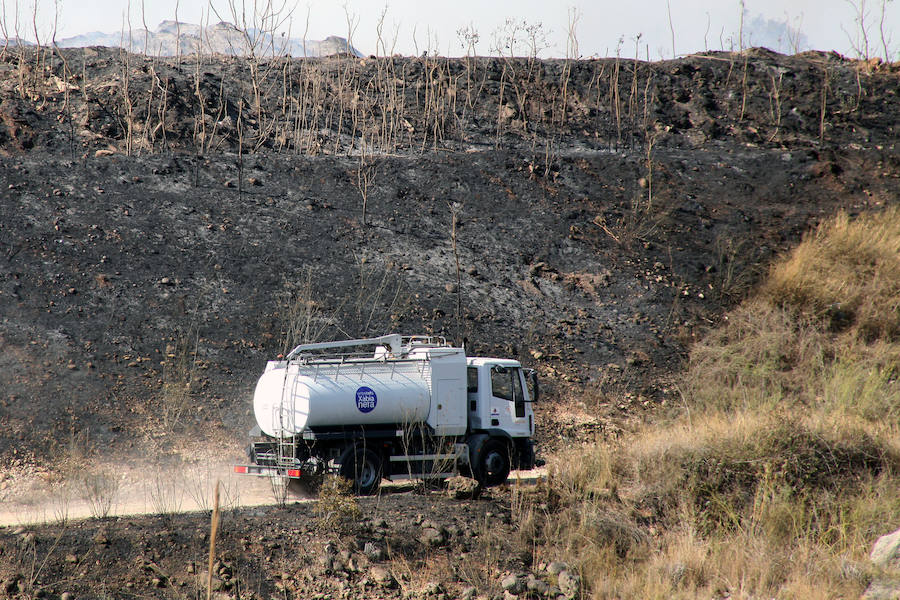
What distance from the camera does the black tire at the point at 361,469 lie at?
1052cm

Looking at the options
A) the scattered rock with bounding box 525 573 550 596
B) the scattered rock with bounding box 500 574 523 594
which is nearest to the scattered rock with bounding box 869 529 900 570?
the scattered rock with bounding box 525 573 550 596

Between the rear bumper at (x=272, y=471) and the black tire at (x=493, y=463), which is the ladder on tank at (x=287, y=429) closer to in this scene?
the rear bumper at (x=272, y=471)

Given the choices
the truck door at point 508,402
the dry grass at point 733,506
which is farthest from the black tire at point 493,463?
the dry grass at point 733,506

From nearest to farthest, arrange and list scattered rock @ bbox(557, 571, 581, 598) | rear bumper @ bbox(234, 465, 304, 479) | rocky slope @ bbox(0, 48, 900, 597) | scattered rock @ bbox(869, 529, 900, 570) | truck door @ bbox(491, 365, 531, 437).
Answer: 1. scattered rock @ bbox(869, 529, 900, 570)
2. scattered rock @ bbox(557, 571, 581, 598)
3. rear bumper @ bbox(234, 465, 304, 479)
4. truck door @ bbox(491, 365, 531, 437)
5. rocky slope @ bbox(0, 48, 900, 597)

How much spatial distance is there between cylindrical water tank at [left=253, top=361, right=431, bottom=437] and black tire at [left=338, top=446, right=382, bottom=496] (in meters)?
0.43

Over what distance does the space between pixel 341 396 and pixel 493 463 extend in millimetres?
2818

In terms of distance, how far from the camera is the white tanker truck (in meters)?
10.5

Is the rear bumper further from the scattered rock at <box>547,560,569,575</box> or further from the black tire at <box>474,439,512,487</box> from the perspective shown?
the scattered rock at <box>547,560,569,575</box>

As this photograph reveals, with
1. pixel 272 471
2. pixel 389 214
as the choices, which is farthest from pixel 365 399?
pixel 389 214

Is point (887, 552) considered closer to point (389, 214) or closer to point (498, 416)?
point (498, 416)

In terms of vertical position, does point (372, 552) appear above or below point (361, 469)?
above

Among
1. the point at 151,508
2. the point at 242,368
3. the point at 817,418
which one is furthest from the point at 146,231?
the point at 817,418

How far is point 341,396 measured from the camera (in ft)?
34.6

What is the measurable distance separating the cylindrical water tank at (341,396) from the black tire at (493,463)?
126 centimetres
